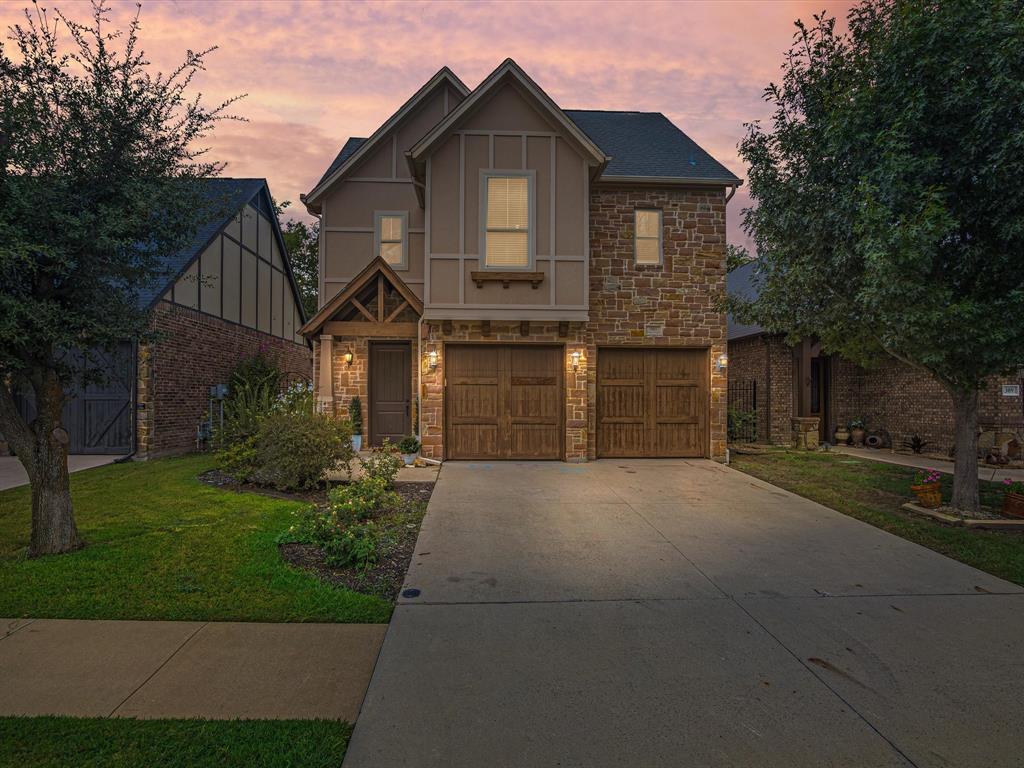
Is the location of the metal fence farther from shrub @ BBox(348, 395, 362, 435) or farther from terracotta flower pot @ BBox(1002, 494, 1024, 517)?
shrub @ BBox(348, 395, 362, 435)

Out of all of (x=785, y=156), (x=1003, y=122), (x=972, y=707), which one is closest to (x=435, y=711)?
(x=972, y=707)

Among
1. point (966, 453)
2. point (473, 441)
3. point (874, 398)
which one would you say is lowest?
point (473, 441)

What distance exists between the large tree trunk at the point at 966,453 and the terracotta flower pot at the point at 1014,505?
27cm

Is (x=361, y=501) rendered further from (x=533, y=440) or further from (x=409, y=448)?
(x=533, y=440)

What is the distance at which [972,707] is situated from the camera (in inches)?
108

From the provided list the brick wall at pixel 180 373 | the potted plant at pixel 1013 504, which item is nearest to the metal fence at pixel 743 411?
the potted plant at pixel 1013 504

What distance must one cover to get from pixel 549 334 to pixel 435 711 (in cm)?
859

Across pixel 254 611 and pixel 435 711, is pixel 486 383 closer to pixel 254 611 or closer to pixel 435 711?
pixel 254 611

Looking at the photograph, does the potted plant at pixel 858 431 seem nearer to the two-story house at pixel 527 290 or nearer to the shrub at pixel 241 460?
the two-story house at pixel 527 290

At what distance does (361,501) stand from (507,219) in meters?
6.44

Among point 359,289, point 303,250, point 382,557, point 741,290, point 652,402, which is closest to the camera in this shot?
point 382,557

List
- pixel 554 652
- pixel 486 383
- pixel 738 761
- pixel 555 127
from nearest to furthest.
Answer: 1. pixel 738 761
2. pixel 554 652
3. pixel 555 127
4. pixel 486 383

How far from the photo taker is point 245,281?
15.9 metres

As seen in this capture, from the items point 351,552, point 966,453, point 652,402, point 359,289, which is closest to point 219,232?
point 359,289
